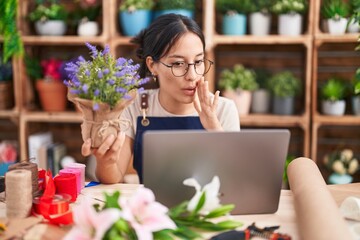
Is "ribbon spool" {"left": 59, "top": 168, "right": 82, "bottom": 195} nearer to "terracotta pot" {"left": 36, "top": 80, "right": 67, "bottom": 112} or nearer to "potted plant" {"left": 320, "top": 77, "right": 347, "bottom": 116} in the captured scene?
"terracotta pot" {"left": 36, "top": 80, "right": 67, "bottom": 112}

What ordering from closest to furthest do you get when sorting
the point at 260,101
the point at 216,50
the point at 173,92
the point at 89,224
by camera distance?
the point at 89,224 → the point at 173,92 → the point at 260,101 → the point at 216,50

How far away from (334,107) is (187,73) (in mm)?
1486

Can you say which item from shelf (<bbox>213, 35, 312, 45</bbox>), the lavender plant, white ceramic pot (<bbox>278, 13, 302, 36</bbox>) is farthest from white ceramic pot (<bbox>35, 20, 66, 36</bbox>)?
the lavender plant

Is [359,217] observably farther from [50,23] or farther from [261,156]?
[50,23]

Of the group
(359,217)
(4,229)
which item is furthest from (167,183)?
(359,217)

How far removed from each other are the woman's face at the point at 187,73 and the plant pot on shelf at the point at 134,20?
1.16 m

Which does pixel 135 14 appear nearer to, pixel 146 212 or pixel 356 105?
pixel 356 105

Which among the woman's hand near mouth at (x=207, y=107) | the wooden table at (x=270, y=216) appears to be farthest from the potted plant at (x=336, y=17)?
the wooden table at (x=270, y=216)

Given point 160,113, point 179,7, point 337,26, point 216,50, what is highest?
point 179,7

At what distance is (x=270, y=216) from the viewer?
1300 mm

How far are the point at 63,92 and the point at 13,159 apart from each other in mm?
590

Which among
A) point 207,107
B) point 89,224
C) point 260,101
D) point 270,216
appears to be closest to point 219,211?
point 270,216

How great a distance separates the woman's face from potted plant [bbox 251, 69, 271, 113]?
4.06 feet

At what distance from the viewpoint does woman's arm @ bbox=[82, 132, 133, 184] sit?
1.36m
